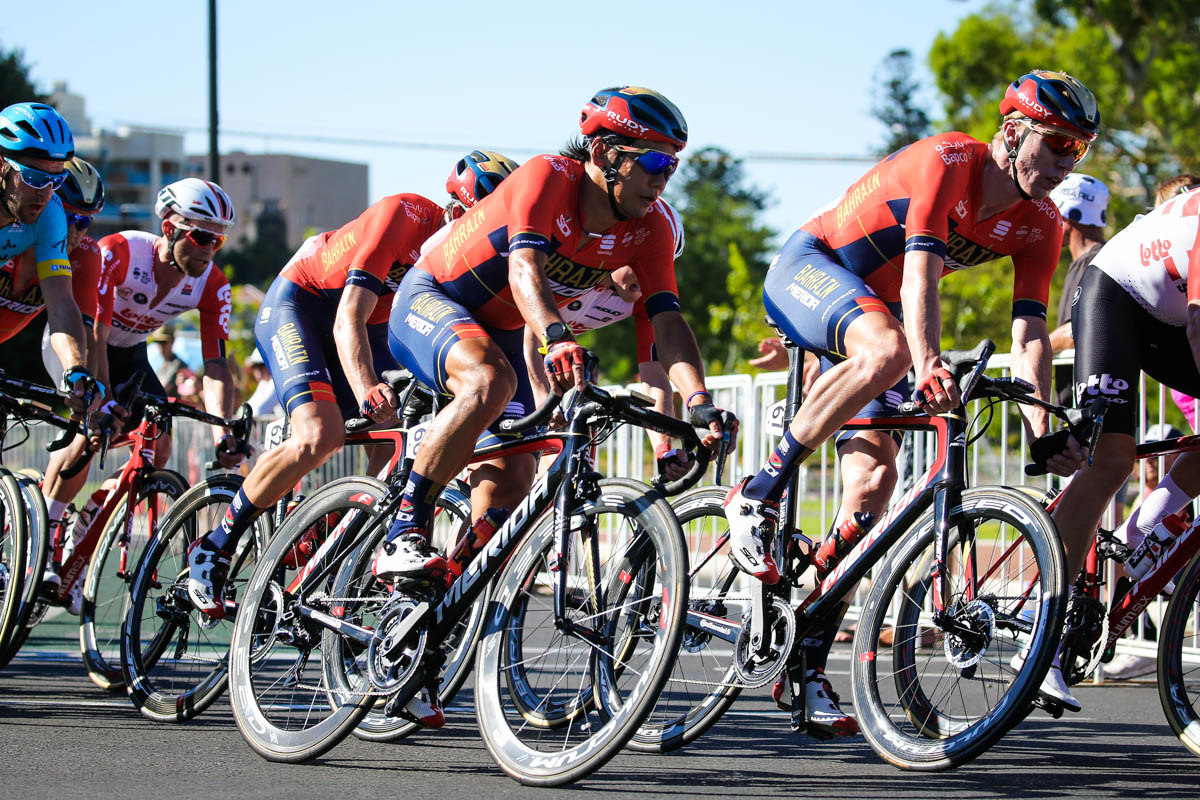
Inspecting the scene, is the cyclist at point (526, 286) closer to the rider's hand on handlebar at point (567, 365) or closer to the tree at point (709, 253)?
the rider's hand on handlebar at point (567, 365)

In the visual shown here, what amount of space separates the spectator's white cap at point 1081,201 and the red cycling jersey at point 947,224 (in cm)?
210

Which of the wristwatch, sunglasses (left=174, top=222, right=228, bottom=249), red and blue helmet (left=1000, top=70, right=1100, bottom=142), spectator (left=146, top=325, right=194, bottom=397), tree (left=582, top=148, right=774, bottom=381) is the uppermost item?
red and blue helmet (left=1000, top=70, right=1100, bottom=142)

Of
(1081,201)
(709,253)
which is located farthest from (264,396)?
(709,253)

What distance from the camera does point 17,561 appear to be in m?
5.58

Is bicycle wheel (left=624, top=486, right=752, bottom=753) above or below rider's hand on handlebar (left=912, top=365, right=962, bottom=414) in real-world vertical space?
below

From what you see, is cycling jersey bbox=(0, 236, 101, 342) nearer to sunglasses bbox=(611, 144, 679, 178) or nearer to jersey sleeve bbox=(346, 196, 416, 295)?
jersey sleeve bbox=(346, 196, 416, 295)

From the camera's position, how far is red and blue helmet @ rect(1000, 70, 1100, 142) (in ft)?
15.8

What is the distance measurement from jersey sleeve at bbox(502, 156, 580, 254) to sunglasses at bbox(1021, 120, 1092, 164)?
63.9 inches

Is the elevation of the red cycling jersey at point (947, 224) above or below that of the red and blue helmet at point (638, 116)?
below

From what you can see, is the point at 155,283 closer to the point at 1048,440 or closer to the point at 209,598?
the point at 209,598

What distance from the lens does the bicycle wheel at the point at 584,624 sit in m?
4.11

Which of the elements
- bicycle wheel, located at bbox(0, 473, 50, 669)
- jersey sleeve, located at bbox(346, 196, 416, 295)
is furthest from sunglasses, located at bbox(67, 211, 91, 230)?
bicycle wheel, located at bbox(0, 473, 50, 669)

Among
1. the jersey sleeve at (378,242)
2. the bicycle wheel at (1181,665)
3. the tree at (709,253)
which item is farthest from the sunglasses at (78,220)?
the tree at (709,253)

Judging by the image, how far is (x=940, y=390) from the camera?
430 cm
